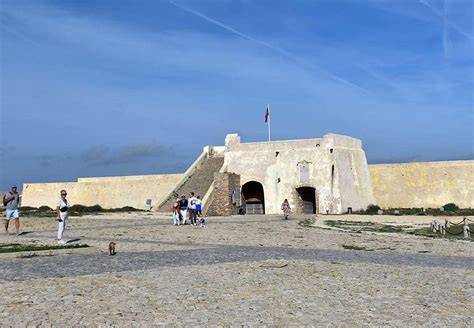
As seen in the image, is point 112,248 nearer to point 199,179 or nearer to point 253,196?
point 199,179

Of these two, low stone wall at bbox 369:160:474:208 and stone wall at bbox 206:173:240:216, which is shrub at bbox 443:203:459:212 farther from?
stone wall at bbox 206:173:240:216

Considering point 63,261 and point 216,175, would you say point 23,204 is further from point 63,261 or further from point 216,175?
point 63,261

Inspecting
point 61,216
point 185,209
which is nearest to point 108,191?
point 185,209

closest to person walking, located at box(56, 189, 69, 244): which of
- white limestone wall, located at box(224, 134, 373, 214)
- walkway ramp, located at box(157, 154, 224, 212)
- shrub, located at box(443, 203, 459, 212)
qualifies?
walkway ramp, located at box(157, 154, 224, 212)

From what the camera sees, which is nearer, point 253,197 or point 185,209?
point 185,209

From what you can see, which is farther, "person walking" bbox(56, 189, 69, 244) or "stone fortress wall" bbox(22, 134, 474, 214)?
"stone fortress wall" bbox(22, 134, 474, 214)

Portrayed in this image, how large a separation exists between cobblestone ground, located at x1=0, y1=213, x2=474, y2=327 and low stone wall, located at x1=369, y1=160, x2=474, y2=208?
22908 millimetres

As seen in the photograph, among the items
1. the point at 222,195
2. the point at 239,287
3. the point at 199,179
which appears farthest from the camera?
the point at 199,179

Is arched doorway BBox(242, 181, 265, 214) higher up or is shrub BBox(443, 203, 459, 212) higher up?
arched doorway BBox(242, 181, 265, 214)

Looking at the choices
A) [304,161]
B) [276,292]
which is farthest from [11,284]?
[304,161]

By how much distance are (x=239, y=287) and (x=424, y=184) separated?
31.3m

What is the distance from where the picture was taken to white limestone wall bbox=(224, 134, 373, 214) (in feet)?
112

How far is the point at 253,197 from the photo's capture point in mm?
36938

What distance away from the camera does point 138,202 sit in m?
42.9
